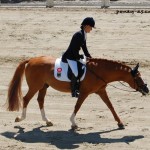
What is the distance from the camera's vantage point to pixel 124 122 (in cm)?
1279

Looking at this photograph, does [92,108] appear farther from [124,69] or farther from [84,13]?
[84,13]

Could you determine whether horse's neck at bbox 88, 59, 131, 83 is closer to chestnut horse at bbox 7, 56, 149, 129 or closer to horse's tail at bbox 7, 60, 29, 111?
chestnut horse at bbox 7, 56, 149, 129

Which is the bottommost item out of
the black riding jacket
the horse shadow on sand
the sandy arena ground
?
the horse shadow on sand

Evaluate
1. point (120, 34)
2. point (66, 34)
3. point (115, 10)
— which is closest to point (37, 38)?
point (66, 34)

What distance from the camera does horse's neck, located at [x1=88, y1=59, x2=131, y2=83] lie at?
39.5 feet

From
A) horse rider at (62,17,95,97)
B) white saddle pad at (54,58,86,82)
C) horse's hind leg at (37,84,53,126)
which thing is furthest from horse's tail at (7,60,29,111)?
horse rider at (62,17,95,97)

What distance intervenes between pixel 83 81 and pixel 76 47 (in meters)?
Result: 0.76

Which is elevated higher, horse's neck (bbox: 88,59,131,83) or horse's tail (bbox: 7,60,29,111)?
horse's neck (bbox: 88,59,131,83)

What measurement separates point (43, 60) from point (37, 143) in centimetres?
196

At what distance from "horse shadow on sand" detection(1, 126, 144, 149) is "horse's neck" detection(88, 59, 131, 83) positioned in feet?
3.80

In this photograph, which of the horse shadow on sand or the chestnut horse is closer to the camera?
the horse shadow on sand

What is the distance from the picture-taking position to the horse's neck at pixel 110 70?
12.0 meters

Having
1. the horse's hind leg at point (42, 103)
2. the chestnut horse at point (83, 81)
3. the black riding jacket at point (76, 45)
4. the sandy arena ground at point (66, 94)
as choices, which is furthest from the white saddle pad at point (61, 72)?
the sandy arena ground at point (66, 94)

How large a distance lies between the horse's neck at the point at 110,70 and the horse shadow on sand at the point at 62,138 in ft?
3.80
